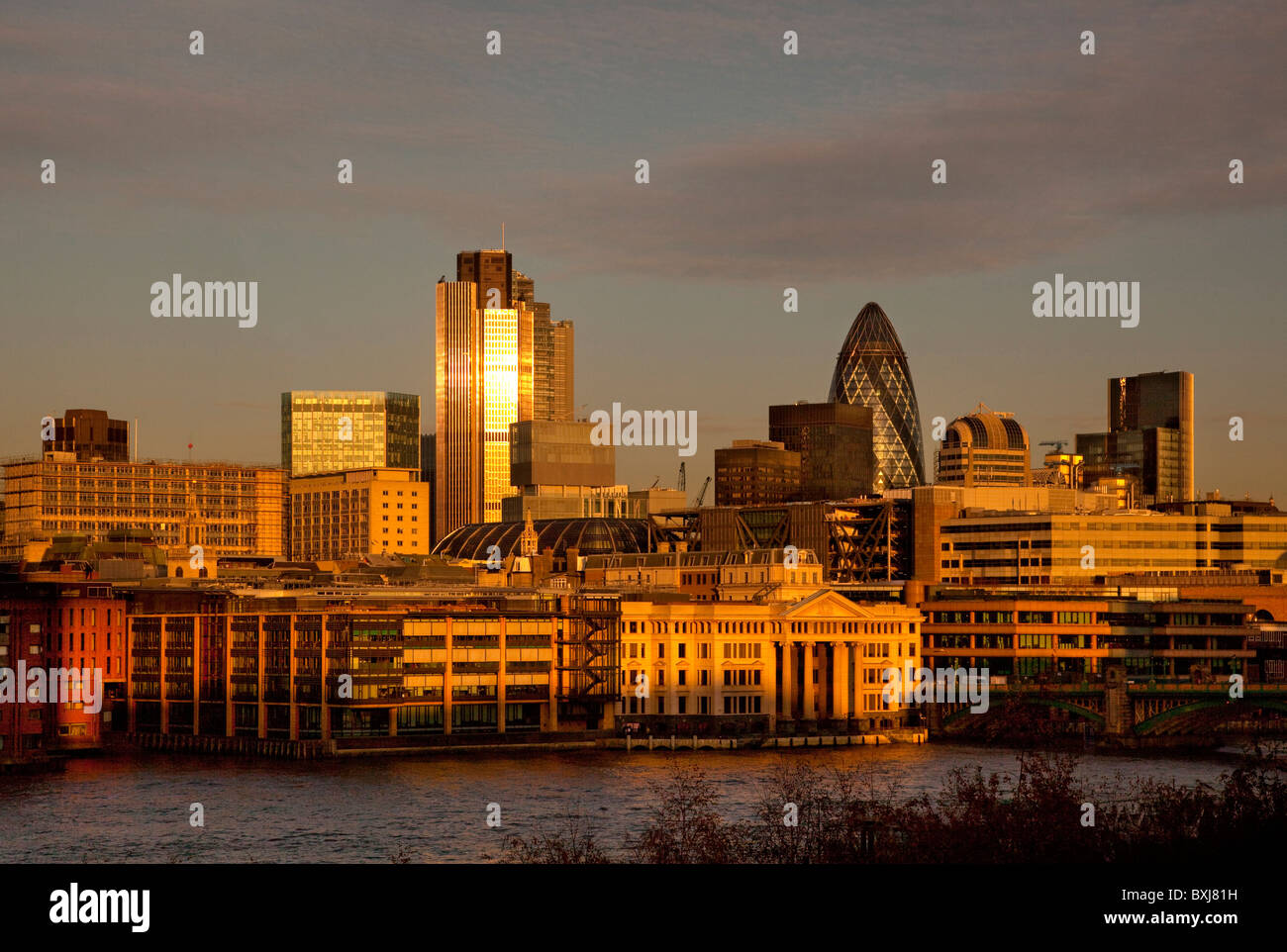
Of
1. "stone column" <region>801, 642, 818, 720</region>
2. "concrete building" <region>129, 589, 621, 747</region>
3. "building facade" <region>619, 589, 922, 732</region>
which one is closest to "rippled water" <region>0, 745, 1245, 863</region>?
"concrete building" <region>129, 589, 621, 747</region>

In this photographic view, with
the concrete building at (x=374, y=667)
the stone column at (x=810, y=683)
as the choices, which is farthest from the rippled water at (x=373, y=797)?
the stone column at (x=810, y=683)

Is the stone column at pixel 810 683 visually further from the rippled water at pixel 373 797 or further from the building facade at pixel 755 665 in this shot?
the rippled water at pixel 373 797

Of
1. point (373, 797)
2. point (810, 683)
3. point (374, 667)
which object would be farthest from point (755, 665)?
point (373, 797)

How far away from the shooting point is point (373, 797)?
84312 millimetres

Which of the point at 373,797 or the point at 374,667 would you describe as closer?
the point at 373,797

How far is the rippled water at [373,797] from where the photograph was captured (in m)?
67.5

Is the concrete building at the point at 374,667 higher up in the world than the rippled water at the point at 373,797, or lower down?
higher up

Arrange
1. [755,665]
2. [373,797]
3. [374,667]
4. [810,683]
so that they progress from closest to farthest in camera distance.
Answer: [373,797], [374,667], [755,665], [810,683]

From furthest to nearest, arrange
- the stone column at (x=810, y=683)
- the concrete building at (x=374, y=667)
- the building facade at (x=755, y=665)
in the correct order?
the stone column at (x=810, y=683), the building facade at (x=755, y=665), the concrete building at (x=374, y=667)

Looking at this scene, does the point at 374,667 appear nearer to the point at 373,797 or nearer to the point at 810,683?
the point at 373,797

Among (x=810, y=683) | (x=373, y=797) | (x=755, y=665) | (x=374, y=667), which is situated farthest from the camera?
(x=810, y=683)
